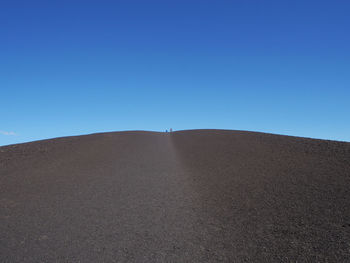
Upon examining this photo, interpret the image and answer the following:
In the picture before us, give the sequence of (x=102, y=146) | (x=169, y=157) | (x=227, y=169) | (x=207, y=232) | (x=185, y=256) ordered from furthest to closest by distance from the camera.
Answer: (x=102, y=146) → (x=169, y=157) → (x=227, y=169) → (x=207, y=232) → (x=185, y=256)

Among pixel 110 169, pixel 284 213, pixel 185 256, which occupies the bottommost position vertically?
pixel 185 256

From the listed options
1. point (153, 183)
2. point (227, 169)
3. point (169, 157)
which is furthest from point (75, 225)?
point (169, 157)

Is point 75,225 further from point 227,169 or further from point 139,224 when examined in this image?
point 227,169

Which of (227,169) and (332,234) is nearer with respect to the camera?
(332,234)

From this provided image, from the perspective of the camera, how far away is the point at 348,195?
7949 mm

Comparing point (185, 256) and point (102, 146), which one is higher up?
point (102, 146)

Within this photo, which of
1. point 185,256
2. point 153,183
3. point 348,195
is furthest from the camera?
point 153,183

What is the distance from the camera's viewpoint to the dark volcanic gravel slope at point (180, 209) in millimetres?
5211

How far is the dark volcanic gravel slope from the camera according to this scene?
5.21 meters

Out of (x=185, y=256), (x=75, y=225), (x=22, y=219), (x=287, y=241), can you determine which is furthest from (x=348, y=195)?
(x=22, y=219)

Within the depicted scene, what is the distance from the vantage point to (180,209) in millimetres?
7414

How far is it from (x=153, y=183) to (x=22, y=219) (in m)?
4.34

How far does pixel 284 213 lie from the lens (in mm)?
6871

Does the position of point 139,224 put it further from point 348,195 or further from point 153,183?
point 348,195
